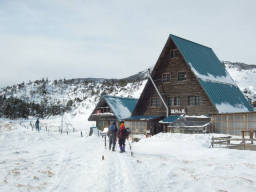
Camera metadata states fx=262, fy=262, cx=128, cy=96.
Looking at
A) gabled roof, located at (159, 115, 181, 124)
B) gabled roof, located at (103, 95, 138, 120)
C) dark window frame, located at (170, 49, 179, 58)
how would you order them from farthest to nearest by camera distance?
gabled roof, located at (103, 95, 138, 120) < dark window frame, located at (170, 49, 179, 58) < gabled roof, located at (159, 115, 181, 124)

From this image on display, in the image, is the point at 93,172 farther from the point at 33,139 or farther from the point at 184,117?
the point at 33,139

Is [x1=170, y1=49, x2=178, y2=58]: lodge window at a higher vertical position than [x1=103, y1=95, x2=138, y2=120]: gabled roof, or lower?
higher

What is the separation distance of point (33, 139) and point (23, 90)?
114 meters

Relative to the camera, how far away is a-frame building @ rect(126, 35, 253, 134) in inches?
1059

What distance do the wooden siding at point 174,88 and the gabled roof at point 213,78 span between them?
0.65 metres

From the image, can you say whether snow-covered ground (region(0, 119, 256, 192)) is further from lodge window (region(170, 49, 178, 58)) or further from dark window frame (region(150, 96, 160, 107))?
lodge window (region(170, 49, 178, 58))

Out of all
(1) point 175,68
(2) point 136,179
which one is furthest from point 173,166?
(1) point 175,68

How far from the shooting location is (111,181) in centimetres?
918

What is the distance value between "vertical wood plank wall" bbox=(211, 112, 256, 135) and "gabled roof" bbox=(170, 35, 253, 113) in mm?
1013

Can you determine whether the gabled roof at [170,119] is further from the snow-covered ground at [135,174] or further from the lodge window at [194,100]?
the snow-covered ground at [135,174]

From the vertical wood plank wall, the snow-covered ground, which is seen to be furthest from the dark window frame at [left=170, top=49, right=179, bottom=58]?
the snow-covered ground

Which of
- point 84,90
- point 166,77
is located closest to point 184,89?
point 166,77

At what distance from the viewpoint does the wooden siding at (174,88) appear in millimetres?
26969

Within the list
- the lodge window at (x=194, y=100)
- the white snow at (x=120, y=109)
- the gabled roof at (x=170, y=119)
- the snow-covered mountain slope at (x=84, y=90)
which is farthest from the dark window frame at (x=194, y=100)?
the snow-covered mountain slope at (x=84, y=90)
